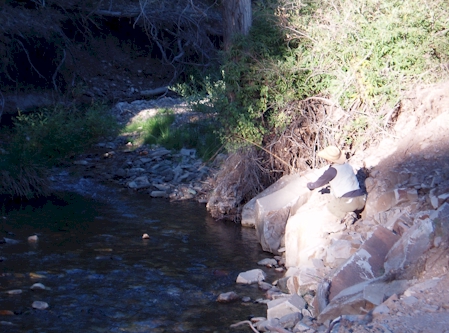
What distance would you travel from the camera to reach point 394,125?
9016 mm

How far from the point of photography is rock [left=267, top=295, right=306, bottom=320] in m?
6.01

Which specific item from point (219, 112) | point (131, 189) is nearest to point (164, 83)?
point (131, 189)

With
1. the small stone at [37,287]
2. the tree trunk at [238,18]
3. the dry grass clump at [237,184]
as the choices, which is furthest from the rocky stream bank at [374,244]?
the tree trunk at [238,18]

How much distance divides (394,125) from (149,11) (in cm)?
1172

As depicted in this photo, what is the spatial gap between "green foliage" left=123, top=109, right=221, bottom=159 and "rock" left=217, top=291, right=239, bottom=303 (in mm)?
6175

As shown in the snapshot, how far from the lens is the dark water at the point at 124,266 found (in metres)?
6.10

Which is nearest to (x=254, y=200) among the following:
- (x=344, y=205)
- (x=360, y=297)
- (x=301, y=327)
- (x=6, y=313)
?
(x=344, y=205)

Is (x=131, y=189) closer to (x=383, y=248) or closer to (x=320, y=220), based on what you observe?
(x=320, y=220)

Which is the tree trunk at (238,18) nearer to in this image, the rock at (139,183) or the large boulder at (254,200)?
the large boulder at (254,200)

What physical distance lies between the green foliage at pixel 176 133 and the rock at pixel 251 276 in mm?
5467

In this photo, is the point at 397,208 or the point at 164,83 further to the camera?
the point at 164,83

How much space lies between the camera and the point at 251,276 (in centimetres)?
728

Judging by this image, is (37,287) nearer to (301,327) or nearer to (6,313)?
(6,313)

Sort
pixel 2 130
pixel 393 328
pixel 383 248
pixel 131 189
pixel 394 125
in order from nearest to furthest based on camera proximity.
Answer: pixel 393 328 < pixel 383 248 < pixel 394 125 < pixel 131 189 < pixel 2 130
